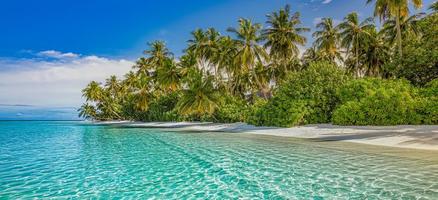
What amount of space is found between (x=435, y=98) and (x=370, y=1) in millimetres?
15821

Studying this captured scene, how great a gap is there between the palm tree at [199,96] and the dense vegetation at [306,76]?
13cm

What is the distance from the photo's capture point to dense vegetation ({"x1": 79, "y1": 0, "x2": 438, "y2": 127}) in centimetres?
2238

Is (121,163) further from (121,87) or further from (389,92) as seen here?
(121,87)

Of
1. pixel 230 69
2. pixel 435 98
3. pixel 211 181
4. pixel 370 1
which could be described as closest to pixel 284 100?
pixel 435 98

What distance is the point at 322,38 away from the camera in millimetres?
42094

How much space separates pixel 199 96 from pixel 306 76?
1604 cm

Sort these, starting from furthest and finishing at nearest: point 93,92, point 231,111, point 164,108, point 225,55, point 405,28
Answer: point 93,92
point 164,108
point 225,55
point 231,111
point 405,28

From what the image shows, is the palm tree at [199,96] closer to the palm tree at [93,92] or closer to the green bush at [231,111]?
the green bush at [231,111]

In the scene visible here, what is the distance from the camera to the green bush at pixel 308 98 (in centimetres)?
2673

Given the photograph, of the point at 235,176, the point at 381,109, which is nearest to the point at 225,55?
the point at 381,109

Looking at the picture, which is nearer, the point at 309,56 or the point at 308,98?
the point at 308,98

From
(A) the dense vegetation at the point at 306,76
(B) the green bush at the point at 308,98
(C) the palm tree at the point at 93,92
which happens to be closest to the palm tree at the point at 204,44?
(A) the dense vegetation at the point at 306,76

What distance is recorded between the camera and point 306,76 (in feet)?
92.7

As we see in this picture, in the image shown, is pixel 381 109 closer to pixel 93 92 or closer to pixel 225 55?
pixel 225 55
